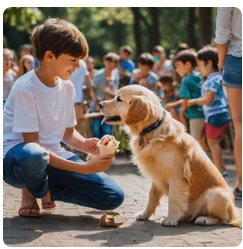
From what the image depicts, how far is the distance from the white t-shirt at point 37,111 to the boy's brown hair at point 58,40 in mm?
248

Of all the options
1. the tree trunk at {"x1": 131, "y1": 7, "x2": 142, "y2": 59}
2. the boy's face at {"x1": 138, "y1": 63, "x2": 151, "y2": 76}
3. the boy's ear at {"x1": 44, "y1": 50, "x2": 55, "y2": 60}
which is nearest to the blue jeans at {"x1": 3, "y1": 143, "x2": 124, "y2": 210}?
the boy's ear at {"x1": 44, "y1": 50, "x2": 55, "y2": 60}

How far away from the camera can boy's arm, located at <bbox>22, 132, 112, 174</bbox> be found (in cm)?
501

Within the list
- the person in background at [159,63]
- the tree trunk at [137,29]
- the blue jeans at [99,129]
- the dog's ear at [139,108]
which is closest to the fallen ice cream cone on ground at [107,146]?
the dog's ear at [139,108]

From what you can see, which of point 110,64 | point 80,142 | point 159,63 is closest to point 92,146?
point 80,142

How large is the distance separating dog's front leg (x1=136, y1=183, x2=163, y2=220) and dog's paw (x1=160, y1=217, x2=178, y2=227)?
10.3 inches

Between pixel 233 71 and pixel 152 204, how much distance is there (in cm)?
198

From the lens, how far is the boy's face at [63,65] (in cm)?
521

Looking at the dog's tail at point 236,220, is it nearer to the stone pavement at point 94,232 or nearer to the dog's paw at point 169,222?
the stone pavement at point 94,232

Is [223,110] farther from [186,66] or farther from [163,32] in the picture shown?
[163,32]

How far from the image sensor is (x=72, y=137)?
5.75 metres

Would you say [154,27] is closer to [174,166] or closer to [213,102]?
[213,102]

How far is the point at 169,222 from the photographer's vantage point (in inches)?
209

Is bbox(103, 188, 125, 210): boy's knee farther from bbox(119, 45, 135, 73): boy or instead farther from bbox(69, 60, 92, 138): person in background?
bbox(119, 45, 135, 73): boy

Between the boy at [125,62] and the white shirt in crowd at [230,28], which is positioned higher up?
the white shirt in crowd at [230,28]
